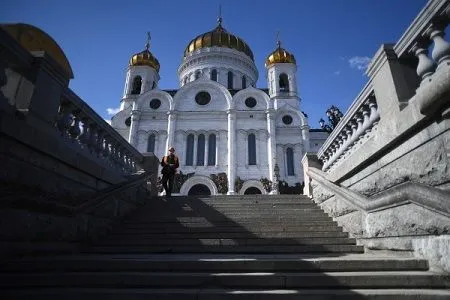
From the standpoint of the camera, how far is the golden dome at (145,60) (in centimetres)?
3469

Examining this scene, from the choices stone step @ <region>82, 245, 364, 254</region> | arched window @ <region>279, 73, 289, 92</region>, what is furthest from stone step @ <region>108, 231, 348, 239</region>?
arched window @ <region>279, 73, 289, 92</region>

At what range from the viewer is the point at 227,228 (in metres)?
6.05

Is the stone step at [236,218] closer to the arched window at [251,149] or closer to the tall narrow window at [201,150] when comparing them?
the tall narrow window at [201,150]

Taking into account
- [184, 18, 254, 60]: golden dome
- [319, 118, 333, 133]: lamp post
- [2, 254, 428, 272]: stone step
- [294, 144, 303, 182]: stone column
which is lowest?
[2, 254, 428, 272]: stone step

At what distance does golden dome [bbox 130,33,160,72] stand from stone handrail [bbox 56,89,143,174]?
2977 cm

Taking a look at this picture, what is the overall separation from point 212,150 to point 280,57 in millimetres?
15770

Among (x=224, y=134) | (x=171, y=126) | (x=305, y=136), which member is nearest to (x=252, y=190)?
(x=224, y=134)

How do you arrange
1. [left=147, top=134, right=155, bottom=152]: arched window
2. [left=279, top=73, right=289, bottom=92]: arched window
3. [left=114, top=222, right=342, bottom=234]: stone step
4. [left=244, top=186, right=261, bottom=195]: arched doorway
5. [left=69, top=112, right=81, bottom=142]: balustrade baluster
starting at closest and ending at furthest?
[left=69, top=112, right=81, bottom=142]: balustrade baluster, [left=114, top=222, right=342, bottom=234]: stone step, [left=244, top=186, right=261, bottom=195]: arched doorway, [left=147, top=134, right=155, bottom=152]: arched window, [left=279, top=73, right=289, bottom=92]: arched window

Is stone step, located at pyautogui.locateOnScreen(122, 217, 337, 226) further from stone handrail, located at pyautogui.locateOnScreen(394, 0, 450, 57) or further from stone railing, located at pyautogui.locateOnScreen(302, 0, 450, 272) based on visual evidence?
stone handrail, located at pyautogui.locateOnScreen(394, 0, 450, 57)

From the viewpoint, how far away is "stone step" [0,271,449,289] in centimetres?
318

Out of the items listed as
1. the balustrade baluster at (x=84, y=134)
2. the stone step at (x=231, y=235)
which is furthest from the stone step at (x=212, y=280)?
the balustrade baluster at (x=84, y=134)

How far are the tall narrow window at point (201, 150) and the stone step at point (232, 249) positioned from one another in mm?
20701

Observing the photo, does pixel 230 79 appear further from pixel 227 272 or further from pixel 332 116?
pixel 227 272

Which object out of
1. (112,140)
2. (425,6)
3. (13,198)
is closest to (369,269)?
(425,6)
